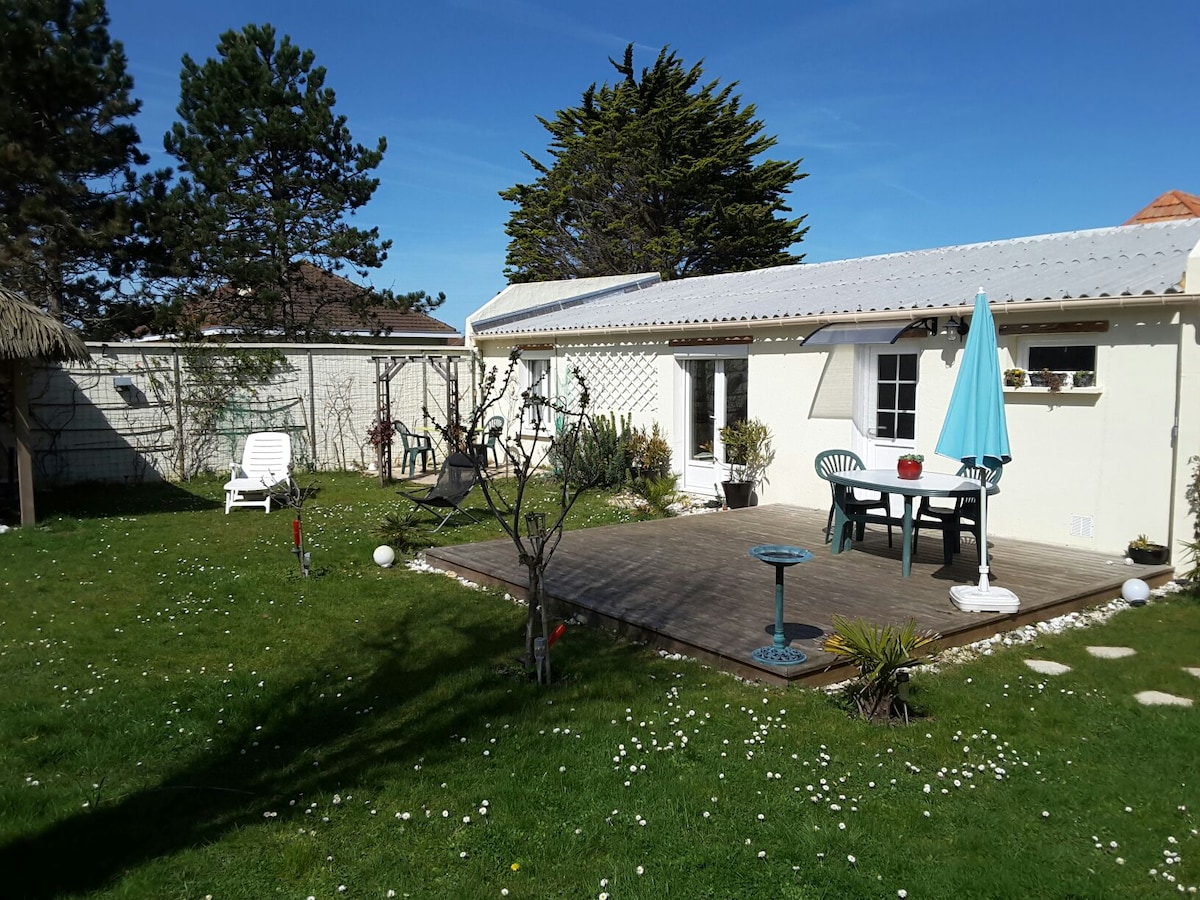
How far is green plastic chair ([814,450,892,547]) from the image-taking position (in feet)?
26.2

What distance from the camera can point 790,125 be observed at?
29359 mm

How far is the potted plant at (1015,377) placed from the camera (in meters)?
8.55

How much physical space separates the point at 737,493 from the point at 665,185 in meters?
19.6

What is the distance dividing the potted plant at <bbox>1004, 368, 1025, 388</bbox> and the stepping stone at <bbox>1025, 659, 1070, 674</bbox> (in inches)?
150

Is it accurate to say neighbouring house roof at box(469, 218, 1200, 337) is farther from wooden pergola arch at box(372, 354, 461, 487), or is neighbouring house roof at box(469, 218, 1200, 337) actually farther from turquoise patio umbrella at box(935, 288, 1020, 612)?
turquoise patio umbrella at box(935, 288, 1020, 612)

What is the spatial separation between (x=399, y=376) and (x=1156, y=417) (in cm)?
1273

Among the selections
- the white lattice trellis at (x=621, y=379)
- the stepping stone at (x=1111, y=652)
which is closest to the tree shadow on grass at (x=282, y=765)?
the stepping stone at (x=1111, y=652)

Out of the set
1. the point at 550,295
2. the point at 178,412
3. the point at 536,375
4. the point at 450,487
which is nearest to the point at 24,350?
the point at 178,412

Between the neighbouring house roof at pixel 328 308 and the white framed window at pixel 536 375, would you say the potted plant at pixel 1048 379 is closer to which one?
the white framed window at pixel 536 375

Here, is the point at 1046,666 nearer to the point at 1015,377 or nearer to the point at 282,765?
the point at 1015,377

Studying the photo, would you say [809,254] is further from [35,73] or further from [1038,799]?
[1038,799]

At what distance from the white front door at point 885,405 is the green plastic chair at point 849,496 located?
398 mm

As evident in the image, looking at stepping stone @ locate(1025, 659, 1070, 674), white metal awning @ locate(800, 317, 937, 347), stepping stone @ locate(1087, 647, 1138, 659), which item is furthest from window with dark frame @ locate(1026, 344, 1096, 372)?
stepping stone @ locate(1025, 659, 1070, 674)

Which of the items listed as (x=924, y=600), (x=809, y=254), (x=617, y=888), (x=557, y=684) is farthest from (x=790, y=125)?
(x=617, y=888)
